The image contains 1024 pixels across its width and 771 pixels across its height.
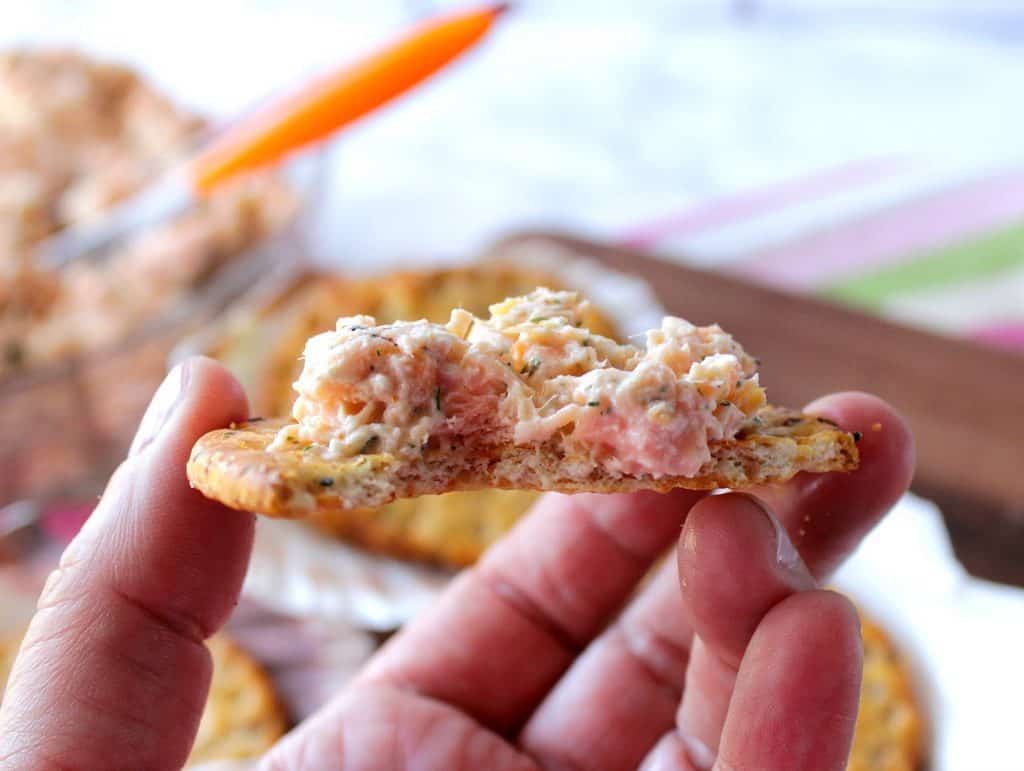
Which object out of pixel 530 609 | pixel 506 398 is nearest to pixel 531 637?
pixel 530 609

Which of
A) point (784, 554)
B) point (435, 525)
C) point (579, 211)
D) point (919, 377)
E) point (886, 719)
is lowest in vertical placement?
point (886, 719)

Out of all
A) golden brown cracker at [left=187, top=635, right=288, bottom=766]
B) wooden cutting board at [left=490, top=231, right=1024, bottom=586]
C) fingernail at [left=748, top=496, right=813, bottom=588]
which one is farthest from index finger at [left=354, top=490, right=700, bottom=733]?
wooden cutting board at [left=490, top=231, right=1024, bottom=586]

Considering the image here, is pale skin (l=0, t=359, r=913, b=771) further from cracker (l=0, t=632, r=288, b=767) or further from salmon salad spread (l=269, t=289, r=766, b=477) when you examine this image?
cracker (l=0, t=632, r=288, b=767)

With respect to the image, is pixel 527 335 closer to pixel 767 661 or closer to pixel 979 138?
pixel 767 661

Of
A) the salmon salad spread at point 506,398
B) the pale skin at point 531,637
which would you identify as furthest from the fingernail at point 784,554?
the salmon salad spread at point 506,398

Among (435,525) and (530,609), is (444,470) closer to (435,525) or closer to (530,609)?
(530,609)

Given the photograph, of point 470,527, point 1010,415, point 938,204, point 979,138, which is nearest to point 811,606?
point 470,527
